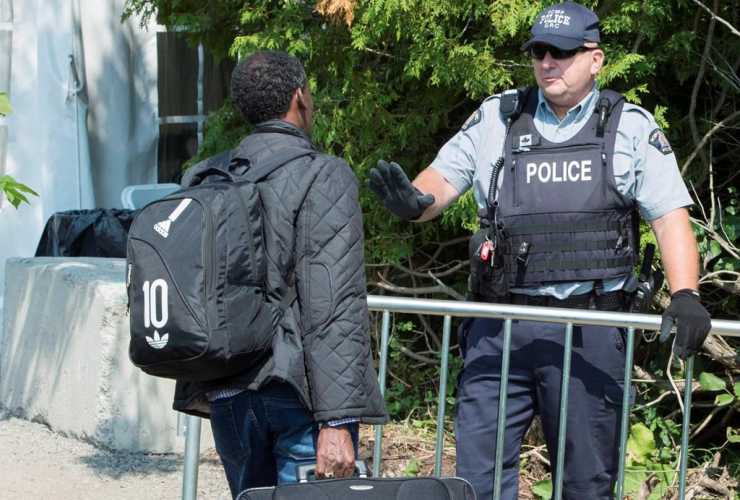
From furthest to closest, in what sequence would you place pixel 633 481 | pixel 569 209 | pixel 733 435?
pixel 733 435 → pixel 633 481 → pixel 569 209

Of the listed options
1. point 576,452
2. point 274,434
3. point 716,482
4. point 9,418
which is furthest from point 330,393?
point 9,418

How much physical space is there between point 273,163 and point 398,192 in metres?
0.62

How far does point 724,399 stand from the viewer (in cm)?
476

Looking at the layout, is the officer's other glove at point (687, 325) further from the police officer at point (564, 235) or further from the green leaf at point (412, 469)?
the green leaf at point (412, 469)

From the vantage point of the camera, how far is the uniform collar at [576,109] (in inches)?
129

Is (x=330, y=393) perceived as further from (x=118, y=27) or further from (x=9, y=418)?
(x=118, y=27)

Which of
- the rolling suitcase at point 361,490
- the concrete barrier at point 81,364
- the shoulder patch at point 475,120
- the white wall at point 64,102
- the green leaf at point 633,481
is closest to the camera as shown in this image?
the rolling suitcase at point 361,490

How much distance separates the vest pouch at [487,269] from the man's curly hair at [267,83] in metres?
0.87

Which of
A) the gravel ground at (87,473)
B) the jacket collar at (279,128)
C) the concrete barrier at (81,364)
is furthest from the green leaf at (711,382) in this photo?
the jacket collar at (279,128)

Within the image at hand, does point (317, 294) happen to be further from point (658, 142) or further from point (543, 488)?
point (543, 488)

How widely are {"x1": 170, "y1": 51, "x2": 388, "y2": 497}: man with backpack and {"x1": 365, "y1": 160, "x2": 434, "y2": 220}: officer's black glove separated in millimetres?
400

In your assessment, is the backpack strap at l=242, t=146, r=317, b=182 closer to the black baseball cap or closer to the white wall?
the black baseball cap

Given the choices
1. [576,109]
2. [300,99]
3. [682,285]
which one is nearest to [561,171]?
[576,109]

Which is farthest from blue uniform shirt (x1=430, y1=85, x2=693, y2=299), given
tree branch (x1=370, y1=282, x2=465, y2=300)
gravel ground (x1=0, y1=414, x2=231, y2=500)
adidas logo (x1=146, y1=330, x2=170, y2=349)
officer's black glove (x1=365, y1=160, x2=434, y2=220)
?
gravel ground (x1=0, y1=414, x2=231, y2=500)
